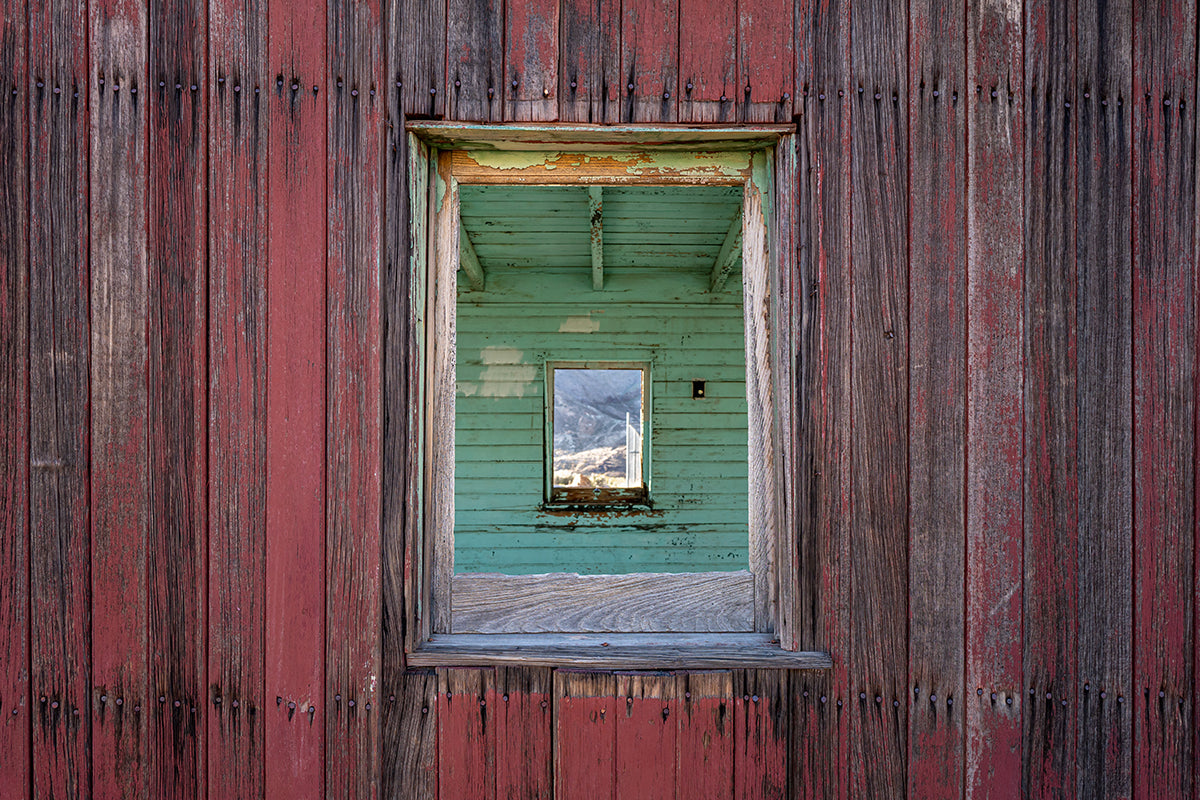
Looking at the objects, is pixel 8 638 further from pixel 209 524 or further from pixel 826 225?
pixel 826 225

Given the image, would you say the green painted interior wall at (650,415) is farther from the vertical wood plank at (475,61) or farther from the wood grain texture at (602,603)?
the vertical wood plank at (475,61)

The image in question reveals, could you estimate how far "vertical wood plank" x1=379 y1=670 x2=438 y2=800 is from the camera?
1673 mm

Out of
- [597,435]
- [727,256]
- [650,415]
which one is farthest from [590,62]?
[597,435]

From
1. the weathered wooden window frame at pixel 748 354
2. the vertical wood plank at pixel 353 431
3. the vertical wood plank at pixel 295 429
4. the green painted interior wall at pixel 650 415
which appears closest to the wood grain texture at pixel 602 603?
the weathered wooden window frame at pixel 748 354

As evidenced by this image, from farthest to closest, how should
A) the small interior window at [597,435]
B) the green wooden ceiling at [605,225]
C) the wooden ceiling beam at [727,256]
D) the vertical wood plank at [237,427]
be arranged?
1. the small interior window at [597,435]
2. the wooden ceiling beam at [727,256]
3. the green wooden ceiling at [605,225]
4. the vertical wood plank at [237,427]

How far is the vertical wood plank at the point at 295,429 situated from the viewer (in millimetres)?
1651

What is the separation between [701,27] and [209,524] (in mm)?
1714

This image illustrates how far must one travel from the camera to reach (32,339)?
5.46ft

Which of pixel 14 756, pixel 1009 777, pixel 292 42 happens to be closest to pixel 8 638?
pixel 14 756

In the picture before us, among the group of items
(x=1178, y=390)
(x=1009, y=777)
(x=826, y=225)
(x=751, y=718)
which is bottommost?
(x=1009, y=777)

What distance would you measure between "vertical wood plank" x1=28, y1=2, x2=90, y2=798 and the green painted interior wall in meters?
3.98

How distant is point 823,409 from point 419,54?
52.1 inches

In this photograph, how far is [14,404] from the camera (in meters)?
1.66

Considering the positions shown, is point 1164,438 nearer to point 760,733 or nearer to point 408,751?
point 760,733
